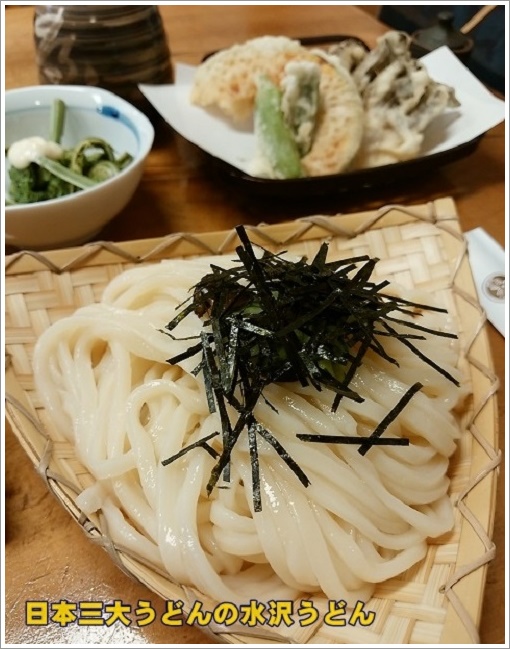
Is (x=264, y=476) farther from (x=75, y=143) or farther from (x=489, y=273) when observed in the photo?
(x=75, y=143)

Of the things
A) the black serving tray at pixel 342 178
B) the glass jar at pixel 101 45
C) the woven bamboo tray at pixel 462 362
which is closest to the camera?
the woven bamboo tray at pixel 462 362

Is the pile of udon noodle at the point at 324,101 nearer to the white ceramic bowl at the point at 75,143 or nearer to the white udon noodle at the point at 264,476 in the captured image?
the white ceramic bowl at the point at 75,143

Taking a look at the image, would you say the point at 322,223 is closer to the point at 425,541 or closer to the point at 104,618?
the point at 425,541

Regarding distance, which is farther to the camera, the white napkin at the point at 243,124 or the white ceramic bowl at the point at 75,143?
the white napkin at the point at 243,124

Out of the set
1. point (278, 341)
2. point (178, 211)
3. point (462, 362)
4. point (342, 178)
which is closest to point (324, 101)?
point (342, 178)

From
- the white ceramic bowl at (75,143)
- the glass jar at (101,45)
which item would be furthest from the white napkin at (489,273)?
the glass jar at (101,45)

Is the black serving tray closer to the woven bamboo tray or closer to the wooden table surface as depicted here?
the wooden table surface

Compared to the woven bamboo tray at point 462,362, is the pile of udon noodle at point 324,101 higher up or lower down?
higher up

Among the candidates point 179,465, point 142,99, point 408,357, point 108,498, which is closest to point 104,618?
point 108,498

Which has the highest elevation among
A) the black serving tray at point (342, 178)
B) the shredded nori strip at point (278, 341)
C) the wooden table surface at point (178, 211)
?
the shredded nori strip at point (278, 341)
